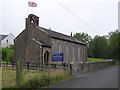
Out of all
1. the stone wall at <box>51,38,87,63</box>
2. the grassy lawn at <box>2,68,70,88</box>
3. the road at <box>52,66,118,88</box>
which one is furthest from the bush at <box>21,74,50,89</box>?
the stone wall at <box>51,38,87,63</box>

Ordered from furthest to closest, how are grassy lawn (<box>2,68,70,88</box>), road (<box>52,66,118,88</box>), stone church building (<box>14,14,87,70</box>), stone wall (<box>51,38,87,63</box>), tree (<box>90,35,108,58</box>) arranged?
tree (<box>90,35,108,58</box>) → stone wall (<box>51,38,87,63</box>) → stone church building (<box>14,14,87,70</box>) → road (<box>52,66,118,88</box>) → grassy lawn (<box>2,68,70,88</box>)

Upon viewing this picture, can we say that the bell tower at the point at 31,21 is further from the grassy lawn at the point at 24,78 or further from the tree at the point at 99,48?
the tree at the point at 99,48

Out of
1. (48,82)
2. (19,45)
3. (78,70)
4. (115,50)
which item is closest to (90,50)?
(115,50)

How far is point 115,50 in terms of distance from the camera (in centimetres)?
9838

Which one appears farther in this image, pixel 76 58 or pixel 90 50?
pixel 90 50

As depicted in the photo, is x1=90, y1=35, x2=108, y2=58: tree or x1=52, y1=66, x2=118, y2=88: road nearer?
x1=52, y1=66, x2=118, y2=88: road

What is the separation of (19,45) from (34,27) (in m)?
4.54

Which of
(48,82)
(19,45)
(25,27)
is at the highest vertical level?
(25,27)

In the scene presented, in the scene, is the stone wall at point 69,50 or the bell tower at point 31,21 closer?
the bell tower at point 31,21

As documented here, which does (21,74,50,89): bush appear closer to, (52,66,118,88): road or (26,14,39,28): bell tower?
(52,66,118,88): road

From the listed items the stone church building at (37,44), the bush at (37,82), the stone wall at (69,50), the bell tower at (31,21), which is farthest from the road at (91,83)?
the bell tower at (31,21)

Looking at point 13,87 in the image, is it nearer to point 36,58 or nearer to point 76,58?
point 36,58

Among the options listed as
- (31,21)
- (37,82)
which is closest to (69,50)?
(31,21)

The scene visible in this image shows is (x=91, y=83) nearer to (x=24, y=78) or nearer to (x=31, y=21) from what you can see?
(x=24, y=78)
